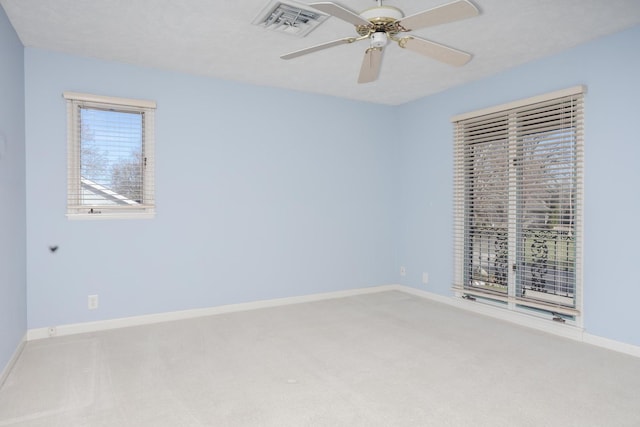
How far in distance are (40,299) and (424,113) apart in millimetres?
4501

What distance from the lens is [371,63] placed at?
2703 mm

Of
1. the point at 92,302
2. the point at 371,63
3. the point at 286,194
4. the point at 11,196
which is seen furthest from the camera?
the point at 286,194

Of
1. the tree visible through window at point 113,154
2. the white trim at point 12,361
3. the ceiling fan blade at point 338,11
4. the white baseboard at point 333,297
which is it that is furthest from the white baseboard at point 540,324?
the white trim at point 12,361

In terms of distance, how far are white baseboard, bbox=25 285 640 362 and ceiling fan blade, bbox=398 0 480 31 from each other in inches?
110

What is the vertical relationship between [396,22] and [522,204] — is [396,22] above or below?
above

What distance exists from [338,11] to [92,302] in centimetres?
324

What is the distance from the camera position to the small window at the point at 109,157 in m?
3.49

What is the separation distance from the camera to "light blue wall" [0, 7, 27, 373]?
2.59 metres

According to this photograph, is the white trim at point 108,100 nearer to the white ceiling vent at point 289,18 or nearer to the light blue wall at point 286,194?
the light blue wall at point 286,194

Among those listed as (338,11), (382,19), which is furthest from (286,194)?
(338,11)

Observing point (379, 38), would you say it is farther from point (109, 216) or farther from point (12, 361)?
point (12, 361)

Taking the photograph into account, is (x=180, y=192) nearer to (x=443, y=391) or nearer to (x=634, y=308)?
(x=443, y=391)

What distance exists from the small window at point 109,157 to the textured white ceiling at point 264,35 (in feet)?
1.52

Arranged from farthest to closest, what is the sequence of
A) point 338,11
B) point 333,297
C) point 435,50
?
point 333,297 < point 435,50 < point 338,11
